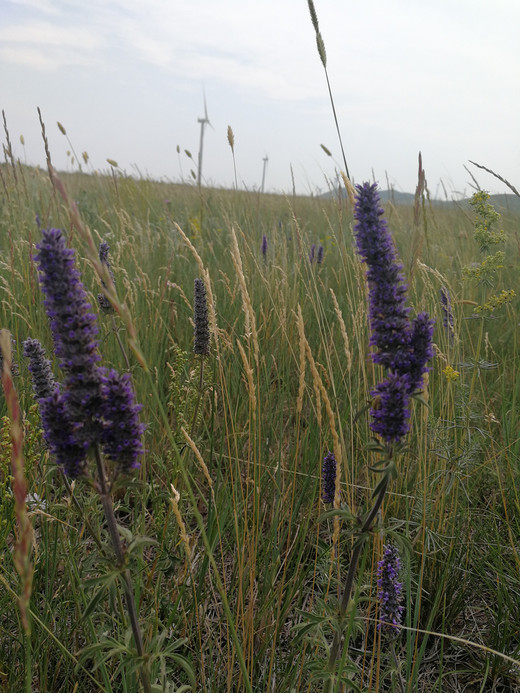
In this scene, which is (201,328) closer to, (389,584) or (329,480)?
(329,480)

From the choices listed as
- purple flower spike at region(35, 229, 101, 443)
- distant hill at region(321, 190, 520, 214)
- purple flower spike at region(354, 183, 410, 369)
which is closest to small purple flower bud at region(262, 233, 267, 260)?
distant hill at region(321, 190, 520, 214)

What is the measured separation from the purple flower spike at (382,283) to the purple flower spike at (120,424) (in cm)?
53

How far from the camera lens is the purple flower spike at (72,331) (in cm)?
94

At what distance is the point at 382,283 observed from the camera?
1118 mm

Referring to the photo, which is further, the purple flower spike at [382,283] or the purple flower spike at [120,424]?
the purple flower spike at [382,283]

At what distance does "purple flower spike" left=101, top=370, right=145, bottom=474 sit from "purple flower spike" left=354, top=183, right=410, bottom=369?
1.75 ft

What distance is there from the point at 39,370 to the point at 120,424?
57cm

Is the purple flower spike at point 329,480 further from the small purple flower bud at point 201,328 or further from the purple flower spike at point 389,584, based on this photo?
the small purple flower bud at point 201,328

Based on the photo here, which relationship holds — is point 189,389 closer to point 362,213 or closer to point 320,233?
point 362,213

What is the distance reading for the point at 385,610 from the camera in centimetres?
166

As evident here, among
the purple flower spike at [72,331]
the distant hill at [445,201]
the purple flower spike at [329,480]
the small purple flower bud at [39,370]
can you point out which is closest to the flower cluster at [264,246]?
the distant hill at [445,201]

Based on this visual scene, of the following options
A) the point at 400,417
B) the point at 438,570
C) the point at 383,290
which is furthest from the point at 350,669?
the point at 383,290

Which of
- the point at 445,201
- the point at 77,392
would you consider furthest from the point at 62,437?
the point at 445,201

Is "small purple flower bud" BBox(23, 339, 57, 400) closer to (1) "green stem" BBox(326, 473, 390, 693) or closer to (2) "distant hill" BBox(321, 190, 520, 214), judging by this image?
(1) "green stem" BBox(326, 473, 390, 693)
